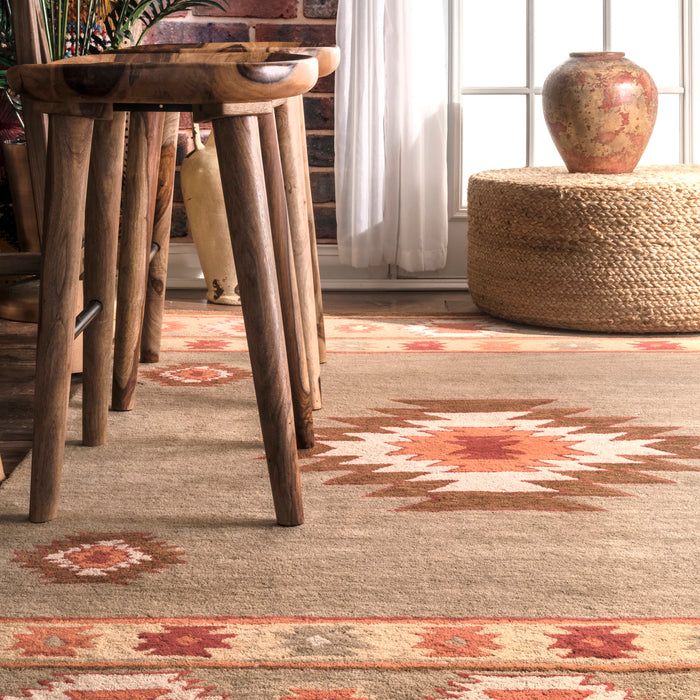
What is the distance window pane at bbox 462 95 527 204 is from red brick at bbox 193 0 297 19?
56 centimetres

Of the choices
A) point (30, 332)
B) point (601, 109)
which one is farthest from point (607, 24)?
point (30, 332)

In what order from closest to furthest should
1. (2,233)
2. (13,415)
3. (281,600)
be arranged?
(281,600), (13,415), (2,233)

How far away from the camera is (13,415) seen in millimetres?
1688

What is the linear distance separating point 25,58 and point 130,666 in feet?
3.26

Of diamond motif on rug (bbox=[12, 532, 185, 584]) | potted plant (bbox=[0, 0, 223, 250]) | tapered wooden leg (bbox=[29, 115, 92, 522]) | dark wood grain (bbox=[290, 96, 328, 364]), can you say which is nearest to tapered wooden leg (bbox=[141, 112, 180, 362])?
dark wood grain (bbox=[290, 96, 328, 364])

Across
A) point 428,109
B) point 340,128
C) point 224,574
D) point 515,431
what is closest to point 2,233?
point 340,128

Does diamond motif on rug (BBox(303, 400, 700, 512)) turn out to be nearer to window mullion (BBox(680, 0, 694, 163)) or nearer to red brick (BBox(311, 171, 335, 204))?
red brick (BBox(311, 171, 335, 204))

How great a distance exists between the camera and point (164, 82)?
1.07 meters

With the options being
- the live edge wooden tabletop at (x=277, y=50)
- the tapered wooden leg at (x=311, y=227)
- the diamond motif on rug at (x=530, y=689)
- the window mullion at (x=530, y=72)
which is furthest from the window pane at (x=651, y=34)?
the diamond motif on rug at (x=530, y=689)

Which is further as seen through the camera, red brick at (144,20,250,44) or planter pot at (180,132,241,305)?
red brick at (144,20,250,44)

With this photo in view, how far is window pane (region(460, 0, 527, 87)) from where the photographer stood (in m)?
2.88

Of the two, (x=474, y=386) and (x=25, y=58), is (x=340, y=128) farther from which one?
(x=25, y=58)

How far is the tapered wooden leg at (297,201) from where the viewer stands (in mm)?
1510

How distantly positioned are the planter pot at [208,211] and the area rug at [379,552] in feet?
2.40
